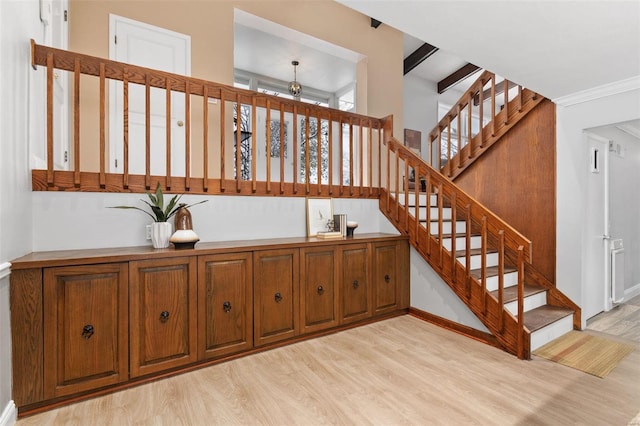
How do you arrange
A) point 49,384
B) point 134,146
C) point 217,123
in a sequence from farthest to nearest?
point 217,123
point 134,146
point 49,384

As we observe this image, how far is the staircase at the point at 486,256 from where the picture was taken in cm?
249

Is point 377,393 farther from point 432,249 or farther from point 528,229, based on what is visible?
point 528,229

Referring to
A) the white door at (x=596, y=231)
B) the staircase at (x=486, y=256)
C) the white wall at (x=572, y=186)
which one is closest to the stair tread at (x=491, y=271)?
the staircase at (x=486, y=256)

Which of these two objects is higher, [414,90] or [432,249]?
[414,90]

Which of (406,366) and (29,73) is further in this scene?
(406,366)

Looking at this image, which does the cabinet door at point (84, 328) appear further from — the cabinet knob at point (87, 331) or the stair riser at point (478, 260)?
the stair riser at point (478, 260)

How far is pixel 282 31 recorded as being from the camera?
4344 millimetres

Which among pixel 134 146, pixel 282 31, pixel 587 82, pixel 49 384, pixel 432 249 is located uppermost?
pixel 282 31

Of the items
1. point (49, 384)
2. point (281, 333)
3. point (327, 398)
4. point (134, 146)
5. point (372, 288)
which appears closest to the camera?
point (49, 384)

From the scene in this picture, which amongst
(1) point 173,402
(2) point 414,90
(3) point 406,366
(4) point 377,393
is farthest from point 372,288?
(2) point 414,90

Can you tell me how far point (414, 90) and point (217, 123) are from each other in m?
4.74

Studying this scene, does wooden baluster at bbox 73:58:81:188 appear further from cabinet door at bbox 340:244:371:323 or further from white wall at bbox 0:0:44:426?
cabinet door at bbox 340:244:371:323

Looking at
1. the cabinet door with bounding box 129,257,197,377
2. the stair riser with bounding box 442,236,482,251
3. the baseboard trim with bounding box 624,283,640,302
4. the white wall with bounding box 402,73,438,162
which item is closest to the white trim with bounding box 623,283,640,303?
the baseboard trim with bounding box 624,283,640,302

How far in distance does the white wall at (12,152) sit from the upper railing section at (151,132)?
0.41 feet
